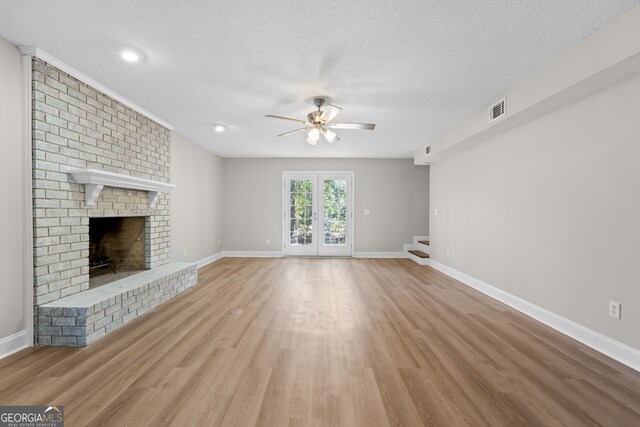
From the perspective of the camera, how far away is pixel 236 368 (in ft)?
6.98

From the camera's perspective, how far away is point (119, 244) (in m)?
4.00

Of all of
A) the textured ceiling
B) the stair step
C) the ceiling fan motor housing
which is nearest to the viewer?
the textured ceiling

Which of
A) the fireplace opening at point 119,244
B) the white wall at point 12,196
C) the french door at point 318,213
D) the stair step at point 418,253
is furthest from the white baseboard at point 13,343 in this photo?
the stair step at point 418,253

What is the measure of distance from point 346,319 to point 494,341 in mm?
1368

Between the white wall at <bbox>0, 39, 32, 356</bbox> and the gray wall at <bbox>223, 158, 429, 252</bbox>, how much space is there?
4899mm

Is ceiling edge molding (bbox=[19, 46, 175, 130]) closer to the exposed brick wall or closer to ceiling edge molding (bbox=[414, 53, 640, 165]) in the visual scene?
the exposed brick wall

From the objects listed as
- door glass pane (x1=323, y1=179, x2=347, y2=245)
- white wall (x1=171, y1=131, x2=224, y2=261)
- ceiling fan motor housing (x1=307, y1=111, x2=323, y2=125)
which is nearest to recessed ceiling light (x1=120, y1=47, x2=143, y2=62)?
ceiling fan motor housing (x1=307, y1=111, x2=323, y2=125)

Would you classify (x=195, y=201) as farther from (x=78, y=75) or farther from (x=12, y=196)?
(x=12, y=196)

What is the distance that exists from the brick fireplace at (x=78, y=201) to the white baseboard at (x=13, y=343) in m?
0.08

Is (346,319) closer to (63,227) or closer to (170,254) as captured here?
(63,227)

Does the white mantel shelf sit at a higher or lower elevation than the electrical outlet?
higher

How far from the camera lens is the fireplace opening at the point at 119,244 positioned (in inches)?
153

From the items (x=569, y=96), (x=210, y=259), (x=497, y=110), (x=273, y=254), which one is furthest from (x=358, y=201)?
(x=569, y=96)

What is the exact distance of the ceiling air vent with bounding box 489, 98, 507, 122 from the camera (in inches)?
128
